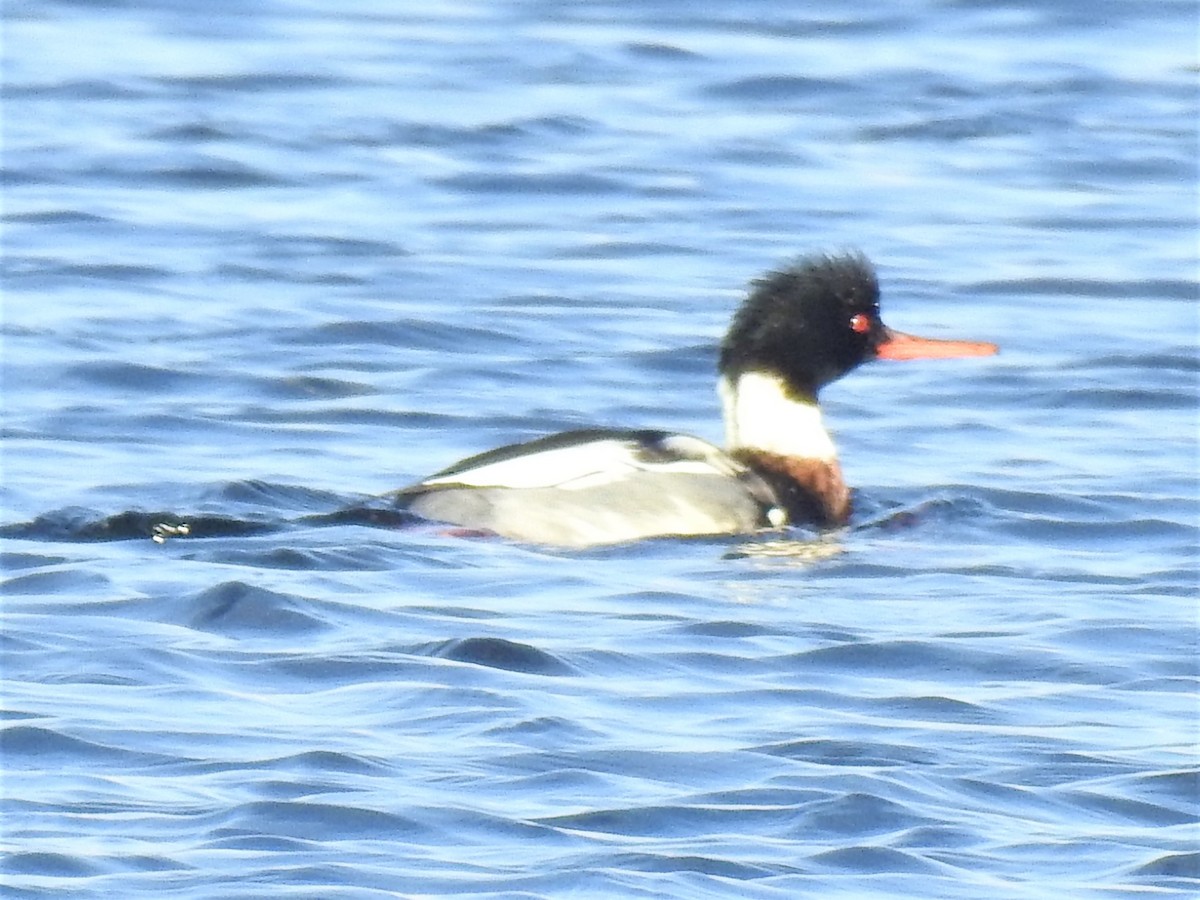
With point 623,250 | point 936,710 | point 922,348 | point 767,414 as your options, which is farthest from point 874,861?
point 623,250

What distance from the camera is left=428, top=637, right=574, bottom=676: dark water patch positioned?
8.39 meters

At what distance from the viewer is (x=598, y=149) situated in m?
19.3

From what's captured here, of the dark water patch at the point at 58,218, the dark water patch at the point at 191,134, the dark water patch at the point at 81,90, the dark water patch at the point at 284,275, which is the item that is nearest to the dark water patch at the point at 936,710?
the dark water patch at the point at 284,275

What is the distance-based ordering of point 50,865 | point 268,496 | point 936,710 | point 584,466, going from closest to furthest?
point 50,865 → point 936,710 → point 584,466 → point 268,496

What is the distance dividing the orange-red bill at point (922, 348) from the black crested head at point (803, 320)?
13cm

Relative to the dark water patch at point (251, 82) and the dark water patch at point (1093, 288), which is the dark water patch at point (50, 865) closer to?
the dark water patch at point (1093, 288)

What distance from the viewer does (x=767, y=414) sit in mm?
11641

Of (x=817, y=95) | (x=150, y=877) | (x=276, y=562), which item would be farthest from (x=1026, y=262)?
(x=150, y=877)

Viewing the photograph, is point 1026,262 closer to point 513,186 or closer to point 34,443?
point 513,186

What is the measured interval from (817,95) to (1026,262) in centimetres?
470

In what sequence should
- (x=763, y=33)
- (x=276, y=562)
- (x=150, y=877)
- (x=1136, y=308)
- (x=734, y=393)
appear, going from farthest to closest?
(x=763, y=33)
(x=1136, y=308)
(x=734, y=393)
(x=276, y=562)
(x=150, y=877)

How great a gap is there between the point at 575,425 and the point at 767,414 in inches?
67.0

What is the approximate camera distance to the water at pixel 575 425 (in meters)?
6.89

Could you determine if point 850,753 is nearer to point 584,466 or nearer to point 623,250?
point 584,466
